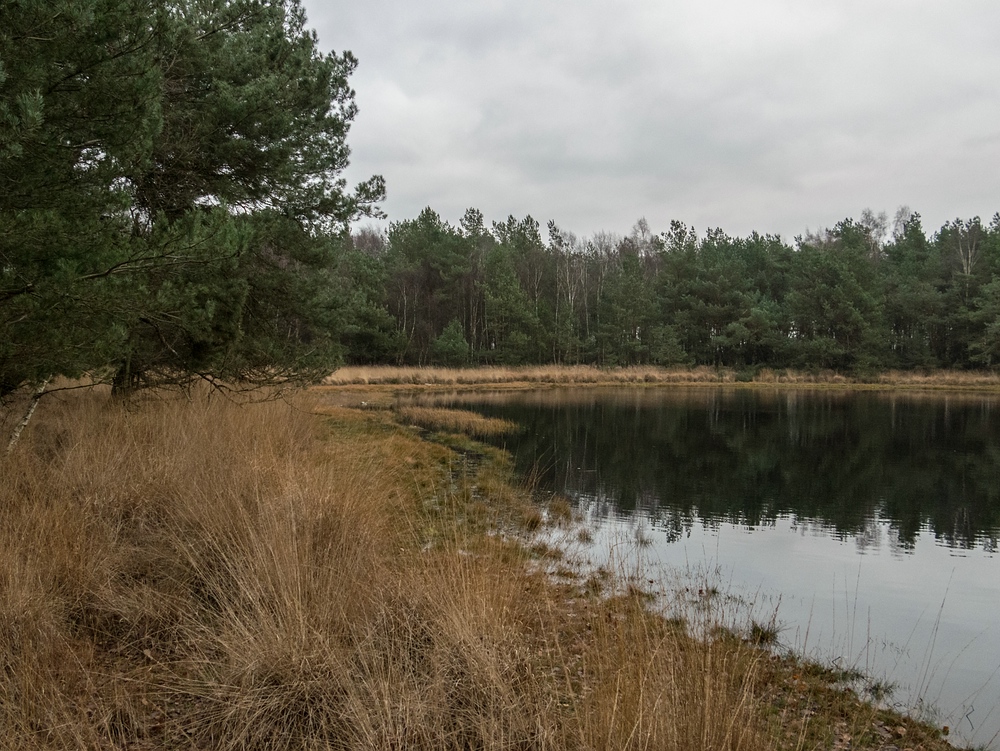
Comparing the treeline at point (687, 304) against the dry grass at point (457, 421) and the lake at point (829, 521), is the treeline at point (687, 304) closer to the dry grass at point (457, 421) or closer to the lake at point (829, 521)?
the dry grass at point (457, 421)

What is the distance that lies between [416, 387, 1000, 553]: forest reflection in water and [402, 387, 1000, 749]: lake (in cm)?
6

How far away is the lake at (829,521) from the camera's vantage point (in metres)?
5.77

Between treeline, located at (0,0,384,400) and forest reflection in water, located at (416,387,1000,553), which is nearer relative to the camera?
treeline, located at (0,0,384,400)

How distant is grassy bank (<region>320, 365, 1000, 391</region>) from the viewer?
3906 centimetres

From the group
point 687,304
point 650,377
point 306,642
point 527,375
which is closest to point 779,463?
point 306,642

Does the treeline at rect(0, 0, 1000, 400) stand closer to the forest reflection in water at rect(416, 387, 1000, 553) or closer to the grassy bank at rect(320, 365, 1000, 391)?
the forest reflection in water at rect(416, 387, 1000, 553)

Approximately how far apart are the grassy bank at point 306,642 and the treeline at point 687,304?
Result: 112ft

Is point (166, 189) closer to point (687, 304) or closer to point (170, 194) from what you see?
point (170, 194)

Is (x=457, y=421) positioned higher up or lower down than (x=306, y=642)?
lower down

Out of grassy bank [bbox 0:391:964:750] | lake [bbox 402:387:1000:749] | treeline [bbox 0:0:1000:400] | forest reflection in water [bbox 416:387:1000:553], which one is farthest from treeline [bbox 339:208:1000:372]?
grassy bank [bbox 0:391:964:750]

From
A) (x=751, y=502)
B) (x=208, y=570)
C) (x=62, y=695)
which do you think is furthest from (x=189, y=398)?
(x=751, y=502)

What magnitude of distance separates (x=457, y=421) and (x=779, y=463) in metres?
9.72

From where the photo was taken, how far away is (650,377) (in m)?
45.2

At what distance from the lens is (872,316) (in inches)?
1698
